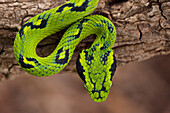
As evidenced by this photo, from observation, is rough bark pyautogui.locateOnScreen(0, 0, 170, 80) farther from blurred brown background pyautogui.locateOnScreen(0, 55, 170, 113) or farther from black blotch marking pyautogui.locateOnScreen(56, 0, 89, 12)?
blurred brown background pyautogui.locateOnScreen(0, 55, 170, 113)

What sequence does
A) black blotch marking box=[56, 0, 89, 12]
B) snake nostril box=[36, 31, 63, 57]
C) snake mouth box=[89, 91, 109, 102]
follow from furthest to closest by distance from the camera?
snake nostril box=[36, 31, 63, 57] < snake mouth box=[89, 91, 109, 102] < black blotch marking box=[56, 0, 89, 12]

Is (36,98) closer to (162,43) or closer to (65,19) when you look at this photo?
(65,19)

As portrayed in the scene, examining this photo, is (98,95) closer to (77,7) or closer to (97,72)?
(97,72)

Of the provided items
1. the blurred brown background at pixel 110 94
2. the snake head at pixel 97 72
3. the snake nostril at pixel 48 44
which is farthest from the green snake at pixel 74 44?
the blurred brown background at pixel 110 94

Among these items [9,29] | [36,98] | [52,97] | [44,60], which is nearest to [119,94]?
[52,97]

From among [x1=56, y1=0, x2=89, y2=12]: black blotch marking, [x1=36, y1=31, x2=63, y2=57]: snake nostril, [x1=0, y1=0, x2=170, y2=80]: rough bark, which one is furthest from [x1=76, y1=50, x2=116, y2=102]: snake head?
[x1=56, y1=0, x2=89, y2=12]: black blotch marking

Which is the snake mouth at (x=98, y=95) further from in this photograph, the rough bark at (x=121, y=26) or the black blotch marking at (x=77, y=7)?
the black blotch marking at (x=77, y=7)

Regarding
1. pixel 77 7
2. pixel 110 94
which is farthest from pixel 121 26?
pixel 110 94
